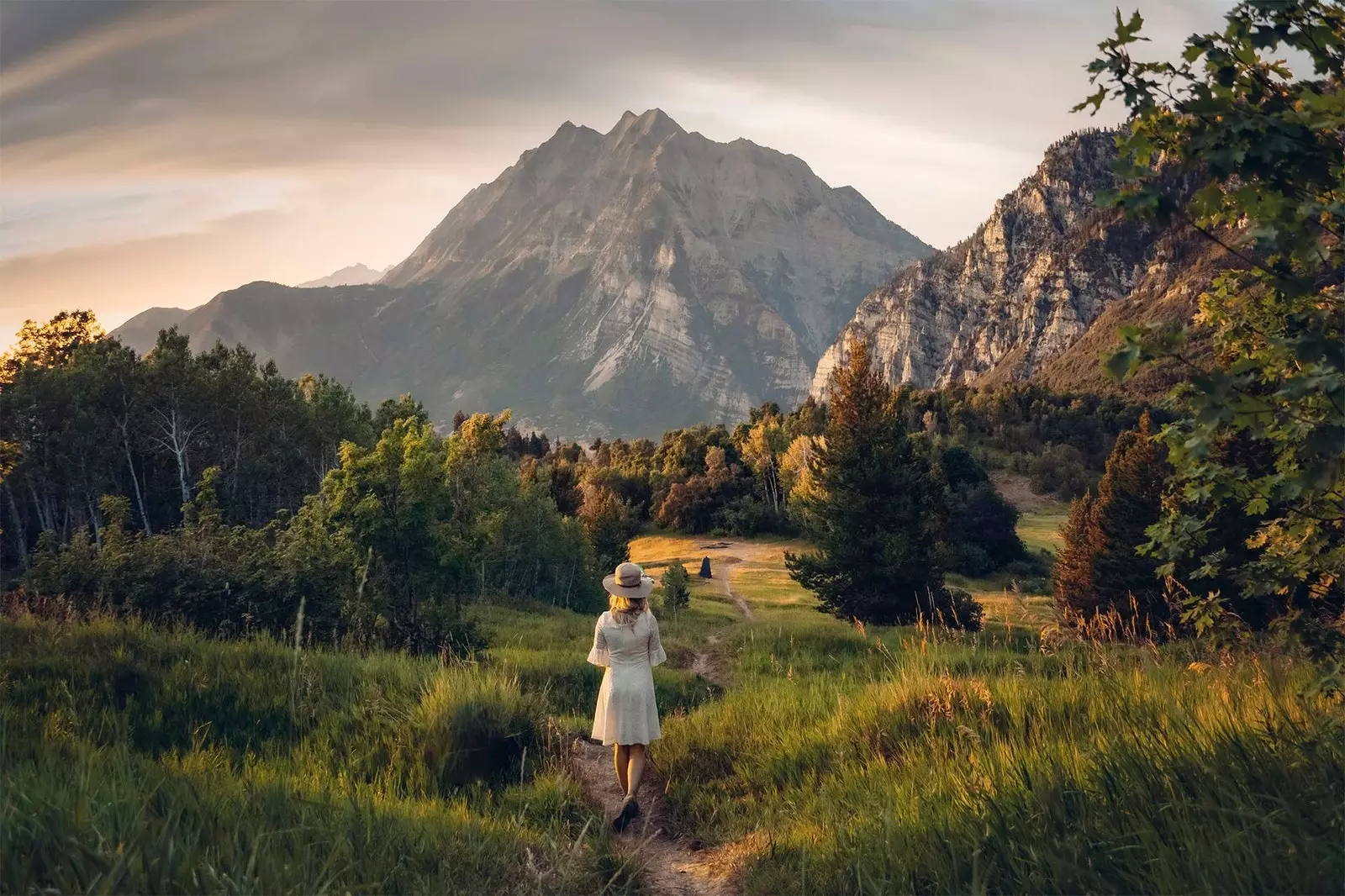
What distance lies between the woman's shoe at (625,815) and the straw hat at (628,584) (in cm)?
194

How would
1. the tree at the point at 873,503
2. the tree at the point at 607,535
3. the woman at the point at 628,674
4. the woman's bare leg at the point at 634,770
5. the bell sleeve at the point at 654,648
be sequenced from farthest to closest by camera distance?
the tree at the point at 607,535 < the tree at the point at 873,503 < the bell sleeve at the point at 654,648 < the woman at the point at 628,674 < the woman's bare leg at the point at 634,770

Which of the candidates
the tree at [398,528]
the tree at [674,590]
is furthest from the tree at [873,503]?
the tree at [398,528]

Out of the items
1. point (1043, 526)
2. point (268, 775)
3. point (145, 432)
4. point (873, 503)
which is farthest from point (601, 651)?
point (1043, 526)

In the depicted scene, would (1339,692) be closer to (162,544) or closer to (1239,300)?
(1239,300)

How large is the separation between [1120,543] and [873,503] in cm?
1199

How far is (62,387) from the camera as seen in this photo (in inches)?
2228

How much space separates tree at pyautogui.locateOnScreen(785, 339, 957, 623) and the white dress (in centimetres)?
2224

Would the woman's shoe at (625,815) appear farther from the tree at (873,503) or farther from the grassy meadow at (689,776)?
the tree at (873,503)

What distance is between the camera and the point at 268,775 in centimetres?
511

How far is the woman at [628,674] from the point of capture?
7.14m

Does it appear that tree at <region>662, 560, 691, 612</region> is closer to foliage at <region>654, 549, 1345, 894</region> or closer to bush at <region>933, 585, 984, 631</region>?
bush at <region>933, 585, 984, 631</region>

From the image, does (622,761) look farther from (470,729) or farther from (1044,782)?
(1044,782)

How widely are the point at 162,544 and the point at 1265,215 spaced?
1350 cm

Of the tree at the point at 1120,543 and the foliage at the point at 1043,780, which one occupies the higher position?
the foliage at the point at 1043,780
